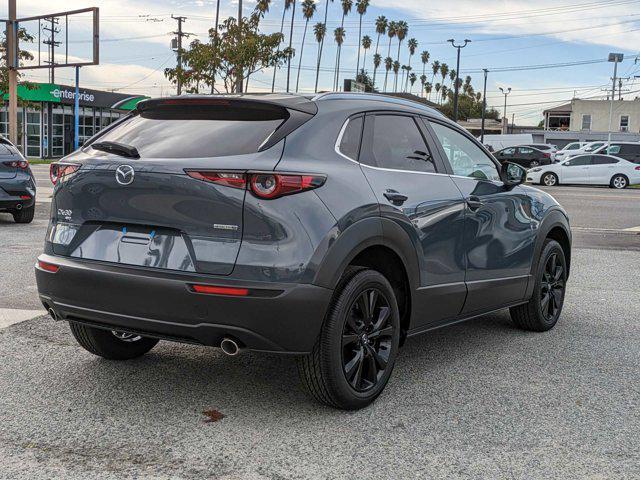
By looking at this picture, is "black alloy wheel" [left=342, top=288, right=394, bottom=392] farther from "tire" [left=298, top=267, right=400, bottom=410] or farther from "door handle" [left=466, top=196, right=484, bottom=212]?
"door handle" [left=466, top=196, right=484, bottom=212]

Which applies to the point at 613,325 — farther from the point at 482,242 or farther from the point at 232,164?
the point at 232,164

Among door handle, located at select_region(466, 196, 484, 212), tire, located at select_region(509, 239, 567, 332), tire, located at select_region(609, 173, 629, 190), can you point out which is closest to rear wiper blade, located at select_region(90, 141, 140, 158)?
door handle, located at select_region(466, 196, 484, 212)

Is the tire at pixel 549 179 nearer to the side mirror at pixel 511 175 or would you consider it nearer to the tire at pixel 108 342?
the side mirror at pixel 511 175

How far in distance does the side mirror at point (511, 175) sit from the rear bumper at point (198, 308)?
2.37 metres

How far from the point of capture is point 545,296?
6.13 m

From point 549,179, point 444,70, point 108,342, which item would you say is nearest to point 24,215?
point 108,342

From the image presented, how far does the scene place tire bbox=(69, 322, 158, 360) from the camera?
474 centimetres

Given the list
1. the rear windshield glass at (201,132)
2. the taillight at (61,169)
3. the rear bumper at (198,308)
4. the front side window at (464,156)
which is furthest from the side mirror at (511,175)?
the taillight at (61,169)

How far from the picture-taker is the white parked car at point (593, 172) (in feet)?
101

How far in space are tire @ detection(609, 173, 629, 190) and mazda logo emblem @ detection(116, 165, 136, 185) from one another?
1178 inches

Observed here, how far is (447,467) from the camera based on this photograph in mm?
3418

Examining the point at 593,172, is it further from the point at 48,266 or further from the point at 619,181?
the point at 48,266

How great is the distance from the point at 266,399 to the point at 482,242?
1.85 metres

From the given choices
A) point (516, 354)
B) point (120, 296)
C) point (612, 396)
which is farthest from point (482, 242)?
point (120, 296)
